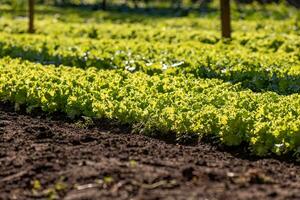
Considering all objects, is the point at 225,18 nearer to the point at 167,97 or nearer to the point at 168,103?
the point at 167,97

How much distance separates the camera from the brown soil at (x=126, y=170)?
5.96m

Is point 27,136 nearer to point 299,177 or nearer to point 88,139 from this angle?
point 88,139

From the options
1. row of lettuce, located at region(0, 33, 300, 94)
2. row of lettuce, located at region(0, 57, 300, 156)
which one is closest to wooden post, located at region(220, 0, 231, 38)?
row of lettuce, located at region(0, 33, 300, 94)

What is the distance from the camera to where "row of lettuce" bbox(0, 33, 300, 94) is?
11.2m

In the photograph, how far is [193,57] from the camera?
42.8 ft

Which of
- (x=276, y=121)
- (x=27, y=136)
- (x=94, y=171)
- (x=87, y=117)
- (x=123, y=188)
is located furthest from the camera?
(x=87, y=117)

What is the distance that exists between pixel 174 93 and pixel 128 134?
1.15 m

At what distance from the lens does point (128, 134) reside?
8.55m

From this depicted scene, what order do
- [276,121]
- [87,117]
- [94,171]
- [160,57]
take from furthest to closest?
[160,57]
[87,117]
[276,121]
[94,171]

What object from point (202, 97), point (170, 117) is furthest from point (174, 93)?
point (170, 117)

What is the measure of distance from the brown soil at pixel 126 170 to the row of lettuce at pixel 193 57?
3207 mm

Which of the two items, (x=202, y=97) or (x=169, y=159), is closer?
(x=169, y=159)

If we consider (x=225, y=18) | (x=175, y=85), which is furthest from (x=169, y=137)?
(x=225, y=18)

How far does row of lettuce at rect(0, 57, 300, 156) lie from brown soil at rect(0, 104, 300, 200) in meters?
0.27
